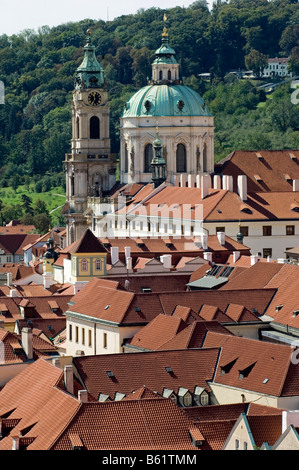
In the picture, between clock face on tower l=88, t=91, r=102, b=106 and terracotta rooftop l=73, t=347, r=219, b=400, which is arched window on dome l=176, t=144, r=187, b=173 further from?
terracotta rooftop l=73, t=347, r=219, b=400

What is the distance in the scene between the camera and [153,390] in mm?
63281

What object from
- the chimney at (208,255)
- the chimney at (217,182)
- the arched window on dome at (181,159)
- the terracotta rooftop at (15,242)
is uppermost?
the arched window on dome at (181,159)

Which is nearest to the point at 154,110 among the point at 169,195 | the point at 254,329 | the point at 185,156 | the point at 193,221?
the point at 185,156

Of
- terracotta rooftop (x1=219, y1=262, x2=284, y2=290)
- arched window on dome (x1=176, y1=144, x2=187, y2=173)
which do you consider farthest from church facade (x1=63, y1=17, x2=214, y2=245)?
terracotta rooftop (x1=219, y1=262, x2=284, y2=290)

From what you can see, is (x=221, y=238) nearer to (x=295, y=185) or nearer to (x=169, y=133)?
(x=295, y=185)

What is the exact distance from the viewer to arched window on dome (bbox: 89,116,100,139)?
484 ft

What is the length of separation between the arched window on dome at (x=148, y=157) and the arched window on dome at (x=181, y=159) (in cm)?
207

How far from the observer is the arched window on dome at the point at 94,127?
484ft

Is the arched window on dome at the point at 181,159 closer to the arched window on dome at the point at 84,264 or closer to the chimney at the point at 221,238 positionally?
the chimney at the point at 221,238

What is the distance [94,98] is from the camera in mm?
148125

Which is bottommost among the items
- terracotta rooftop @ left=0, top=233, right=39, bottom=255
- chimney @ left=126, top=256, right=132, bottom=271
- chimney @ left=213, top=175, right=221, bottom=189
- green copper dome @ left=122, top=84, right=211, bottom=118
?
terracotta rooftop @ left=0, top=233, right=39, bottom=255

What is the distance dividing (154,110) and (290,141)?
1624 inches

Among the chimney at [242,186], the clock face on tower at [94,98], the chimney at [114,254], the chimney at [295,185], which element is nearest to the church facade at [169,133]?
the clock face on tower at [94,98]

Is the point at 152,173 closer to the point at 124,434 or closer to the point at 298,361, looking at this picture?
the point at 298,361
